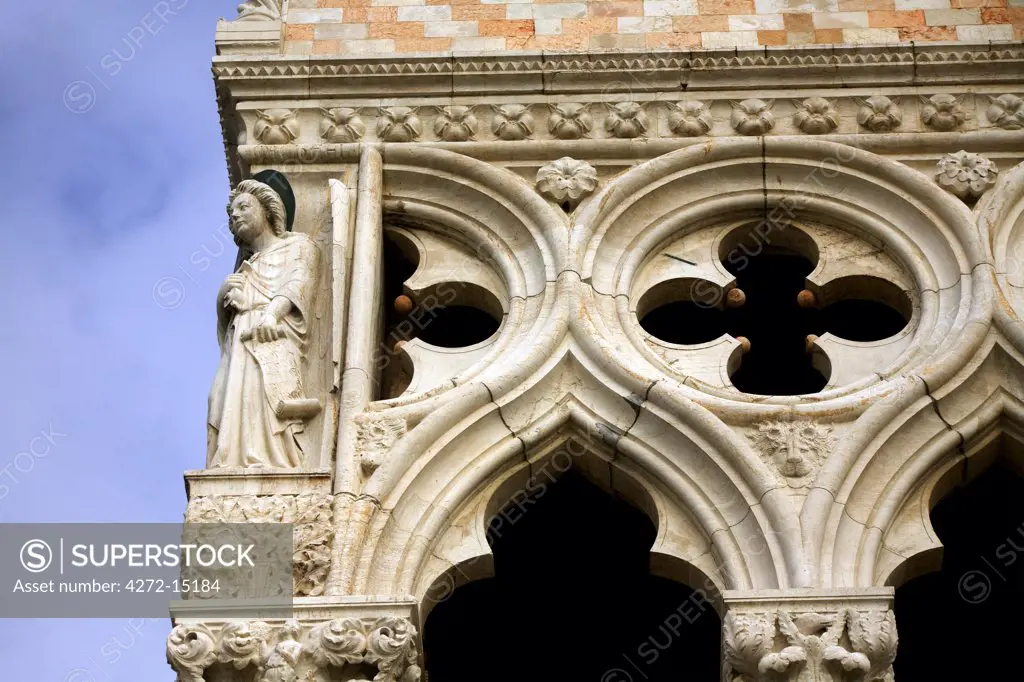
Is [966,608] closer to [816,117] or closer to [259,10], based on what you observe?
[816,117]

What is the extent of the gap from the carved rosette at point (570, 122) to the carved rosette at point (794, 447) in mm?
2421

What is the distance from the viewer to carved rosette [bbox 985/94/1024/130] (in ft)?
46.0

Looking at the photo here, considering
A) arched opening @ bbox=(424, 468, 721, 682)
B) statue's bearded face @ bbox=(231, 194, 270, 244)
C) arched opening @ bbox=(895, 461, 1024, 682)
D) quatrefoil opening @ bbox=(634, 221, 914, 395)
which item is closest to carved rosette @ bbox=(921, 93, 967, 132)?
quatrefoil opening @ bbox=(634, 221, 914, 395)

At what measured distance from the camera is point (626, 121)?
14047 millimetres

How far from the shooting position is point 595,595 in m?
15.3

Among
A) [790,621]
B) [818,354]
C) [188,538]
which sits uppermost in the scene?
[818,354]

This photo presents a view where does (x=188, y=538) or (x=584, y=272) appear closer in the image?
(x=188, y=538)

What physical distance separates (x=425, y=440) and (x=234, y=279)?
1563mm

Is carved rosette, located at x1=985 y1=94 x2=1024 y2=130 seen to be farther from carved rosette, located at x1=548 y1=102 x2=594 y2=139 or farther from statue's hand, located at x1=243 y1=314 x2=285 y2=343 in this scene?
statue's hand, located at x1=243 y1=314 x2=285 y2=343

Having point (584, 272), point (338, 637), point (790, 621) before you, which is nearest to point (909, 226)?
point (584, 272)

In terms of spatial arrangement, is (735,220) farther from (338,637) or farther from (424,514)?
(338,637)

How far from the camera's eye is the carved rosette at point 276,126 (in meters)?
14.0

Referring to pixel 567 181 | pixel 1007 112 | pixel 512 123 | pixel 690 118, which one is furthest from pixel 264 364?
pixel 1007 112

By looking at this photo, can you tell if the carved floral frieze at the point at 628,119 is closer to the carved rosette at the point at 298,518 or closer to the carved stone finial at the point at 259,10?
the carved stone finial at the point at 259,10
